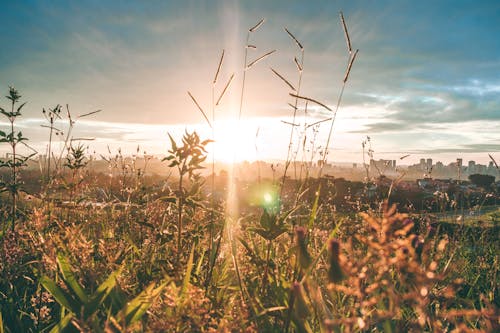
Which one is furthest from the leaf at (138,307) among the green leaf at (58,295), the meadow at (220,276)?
the green leaf at (58,295)

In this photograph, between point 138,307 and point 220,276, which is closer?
point 138,307

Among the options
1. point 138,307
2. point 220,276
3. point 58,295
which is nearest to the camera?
point 138,307

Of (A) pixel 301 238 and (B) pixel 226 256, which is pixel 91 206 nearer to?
(B) pixel 226 256

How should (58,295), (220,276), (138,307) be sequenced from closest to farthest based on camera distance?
1. (138,307)
2. (58,295)
3. (220,276)

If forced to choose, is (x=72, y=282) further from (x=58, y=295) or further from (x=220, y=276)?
(x=220, y=276)

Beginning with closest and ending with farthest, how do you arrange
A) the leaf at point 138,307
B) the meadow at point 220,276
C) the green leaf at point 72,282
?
the meadow at point 220,276 < the leaf at point 138,307 < the green leaf at point 72,282

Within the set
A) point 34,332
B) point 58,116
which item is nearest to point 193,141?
point 34,332

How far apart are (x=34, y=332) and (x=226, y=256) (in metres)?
1.50

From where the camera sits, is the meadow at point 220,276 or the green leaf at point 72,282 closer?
the meadow at point 220,276

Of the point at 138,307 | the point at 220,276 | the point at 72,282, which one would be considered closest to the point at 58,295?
the point at 72,282

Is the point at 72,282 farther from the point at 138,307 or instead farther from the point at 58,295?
the point at 138,307

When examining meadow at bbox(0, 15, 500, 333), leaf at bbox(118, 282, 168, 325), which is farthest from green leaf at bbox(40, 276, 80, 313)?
leaf at bbox(118, 282, 168, 325)

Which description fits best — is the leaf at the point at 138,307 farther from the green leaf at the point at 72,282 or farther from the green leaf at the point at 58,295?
the green leaf at the point at 58,295

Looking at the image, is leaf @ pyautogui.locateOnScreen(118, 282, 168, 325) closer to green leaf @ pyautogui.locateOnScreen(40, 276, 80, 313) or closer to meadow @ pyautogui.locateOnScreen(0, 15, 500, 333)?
meadow @ pyautogui.locateOnScreen(0, 15, 500, 333)
